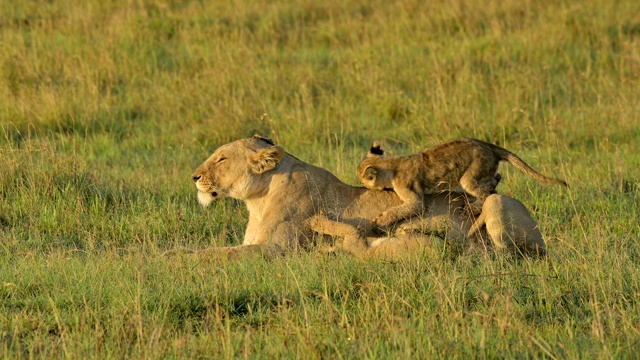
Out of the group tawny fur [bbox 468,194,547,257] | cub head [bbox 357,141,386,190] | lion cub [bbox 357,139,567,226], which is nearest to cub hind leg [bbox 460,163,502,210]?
lion cub [bbox 357,139,567,226]

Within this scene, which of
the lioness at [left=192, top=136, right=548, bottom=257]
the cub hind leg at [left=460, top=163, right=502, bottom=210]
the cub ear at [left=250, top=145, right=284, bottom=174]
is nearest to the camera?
the lioness at [left=192, top=136, right=548, bottom=257]

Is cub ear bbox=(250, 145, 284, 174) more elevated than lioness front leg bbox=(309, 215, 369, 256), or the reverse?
cub ear bbox=(250, 145, 284, 174)

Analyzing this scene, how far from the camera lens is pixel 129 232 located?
23.1ft

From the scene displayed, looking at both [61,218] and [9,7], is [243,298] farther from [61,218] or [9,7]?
[9,7]

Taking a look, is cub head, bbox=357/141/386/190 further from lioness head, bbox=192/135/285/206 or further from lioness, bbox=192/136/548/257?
lioness head, bbox=192/135/285/206

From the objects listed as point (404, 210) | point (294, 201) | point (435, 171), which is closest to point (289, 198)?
point (294, 201)

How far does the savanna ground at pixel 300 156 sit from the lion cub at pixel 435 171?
0.58 m

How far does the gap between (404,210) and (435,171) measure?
34cm

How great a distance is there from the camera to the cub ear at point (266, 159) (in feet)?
21.1

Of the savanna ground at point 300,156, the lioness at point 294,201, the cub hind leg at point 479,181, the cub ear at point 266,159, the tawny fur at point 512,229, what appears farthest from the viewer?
the cub hind leg at point 479,181

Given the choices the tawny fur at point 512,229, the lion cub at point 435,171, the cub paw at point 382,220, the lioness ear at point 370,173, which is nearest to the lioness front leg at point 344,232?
the cub paw at point 382,220

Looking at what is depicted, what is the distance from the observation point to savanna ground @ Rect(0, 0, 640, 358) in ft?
15.8

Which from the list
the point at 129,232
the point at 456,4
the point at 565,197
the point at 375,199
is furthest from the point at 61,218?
the point at 456,4

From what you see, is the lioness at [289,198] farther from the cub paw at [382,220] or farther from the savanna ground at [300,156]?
the savanna ground at [300,156]
